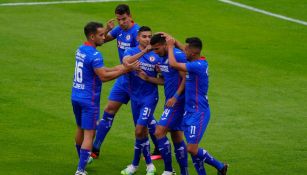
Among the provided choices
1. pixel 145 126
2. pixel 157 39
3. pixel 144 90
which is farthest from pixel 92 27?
pixel 145 126

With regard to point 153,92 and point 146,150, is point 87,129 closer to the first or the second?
point 146,150

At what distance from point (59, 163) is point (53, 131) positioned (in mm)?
2029

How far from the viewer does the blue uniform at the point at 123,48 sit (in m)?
18.1

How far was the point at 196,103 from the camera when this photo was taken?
1622 centimetres

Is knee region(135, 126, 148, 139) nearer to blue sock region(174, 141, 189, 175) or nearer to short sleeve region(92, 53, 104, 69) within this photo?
blue sock region(174, 141, 189, 175)

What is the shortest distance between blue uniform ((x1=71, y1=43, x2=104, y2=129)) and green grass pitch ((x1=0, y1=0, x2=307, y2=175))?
1364 millimetres

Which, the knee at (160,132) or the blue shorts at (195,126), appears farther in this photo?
the knee at (160,132)

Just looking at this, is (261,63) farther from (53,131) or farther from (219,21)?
(53,131)

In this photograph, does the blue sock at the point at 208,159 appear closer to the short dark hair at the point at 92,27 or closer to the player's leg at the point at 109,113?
the player's leg at the point at 109,113

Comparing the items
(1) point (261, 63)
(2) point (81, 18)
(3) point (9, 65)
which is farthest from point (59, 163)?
(2) point (81, 18)

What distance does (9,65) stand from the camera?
2464 cm

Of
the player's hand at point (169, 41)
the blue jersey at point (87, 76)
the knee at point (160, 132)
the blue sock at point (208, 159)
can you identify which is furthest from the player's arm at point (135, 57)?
the blue sock at point (208, 159)

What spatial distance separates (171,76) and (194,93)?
73 cm

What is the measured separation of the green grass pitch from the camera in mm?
18250
